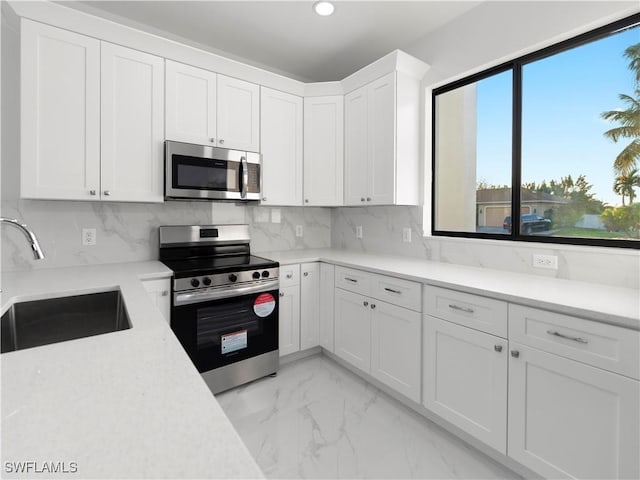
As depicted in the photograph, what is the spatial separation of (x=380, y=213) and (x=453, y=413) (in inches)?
69.9

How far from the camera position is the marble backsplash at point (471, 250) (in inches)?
68.0

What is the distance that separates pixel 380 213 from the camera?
3102mm

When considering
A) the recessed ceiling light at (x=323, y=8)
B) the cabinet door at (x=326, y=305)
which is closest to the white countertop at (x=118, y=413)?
the cabinet door at (x=326, y=305)

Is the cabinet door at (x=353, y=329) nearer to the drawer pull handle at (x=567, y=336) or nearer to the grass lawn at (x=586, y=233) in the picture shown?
the drawer pull handle at (x=567, y=336)

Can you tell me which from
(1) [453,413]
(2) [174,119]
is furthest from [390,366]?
(2) [174,119]

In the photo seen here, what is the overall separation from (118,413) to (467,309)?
1631mm

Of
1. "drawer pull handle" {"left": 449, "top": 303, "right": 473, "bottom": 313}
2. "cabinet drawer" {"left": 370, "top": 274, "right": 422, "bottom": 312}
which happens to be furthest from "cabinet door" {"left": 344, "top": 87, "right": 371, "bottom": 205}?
"drawer pull handle" {"left": 449, "top": 303, "right": 473, "bottom": 313}

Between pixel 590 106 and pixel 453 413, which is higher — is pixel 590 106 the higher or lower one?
the higher one

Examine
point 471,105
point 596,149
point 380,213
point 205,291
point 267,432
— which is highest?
point 471,105

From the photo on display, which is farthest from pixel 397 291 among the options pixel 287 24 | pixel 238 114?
pixel 287 24

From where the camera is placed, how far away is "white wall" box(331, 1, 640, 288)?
5.79ft

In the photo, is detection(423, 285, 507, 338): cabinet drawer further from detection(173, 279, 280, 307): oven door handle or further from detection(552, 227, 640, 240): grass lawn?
detection(173, 279, 280, 307): oven door handle

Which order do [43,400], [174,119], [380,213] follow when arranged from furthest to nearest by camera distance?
[380,213], [174,119], [43,400]

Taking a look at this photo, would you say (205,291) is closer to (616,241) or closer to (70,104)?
(70,104)
